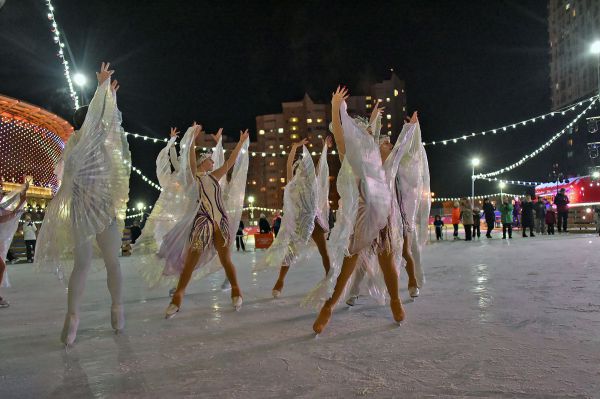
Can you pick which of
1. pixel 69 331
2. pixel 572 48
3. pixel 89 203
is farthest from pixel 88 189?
pixel 572 48

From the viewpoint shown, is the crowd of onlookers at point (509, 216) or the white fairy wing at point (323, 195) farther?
the crowd of onlookers at point (509, 216)

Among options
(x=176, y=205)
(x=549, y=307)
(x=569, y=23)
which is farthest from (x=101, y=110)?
(x=569, y=23)

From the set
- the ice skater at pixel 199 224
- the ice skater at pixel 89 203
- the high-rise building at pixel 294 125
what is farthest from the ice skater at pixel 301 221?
the high-rise building at pixel 294 125

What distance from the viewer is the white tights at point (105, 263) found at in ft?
11.9

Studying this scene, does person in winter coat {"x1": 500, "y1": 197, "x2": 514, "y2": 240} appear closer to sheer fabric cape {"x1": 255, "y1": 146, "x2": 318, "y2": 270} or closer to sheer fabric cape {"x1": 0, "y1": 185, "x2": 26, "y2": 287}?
sheer fabric cape {"x1": 255, "y1": 146, "x2": 318, "y2": 270}

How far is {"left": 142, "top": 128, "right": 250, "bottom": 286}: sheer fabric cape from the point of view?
15.8 ft

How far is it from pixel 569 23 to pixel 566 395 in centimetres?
8739

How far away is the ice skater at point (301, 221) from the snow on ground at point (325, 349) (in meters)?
0.52

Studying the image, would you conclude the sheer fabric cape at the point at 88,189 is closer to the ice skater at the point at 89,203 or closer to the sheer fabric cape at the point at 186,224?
the ice skater at the point at 89,203

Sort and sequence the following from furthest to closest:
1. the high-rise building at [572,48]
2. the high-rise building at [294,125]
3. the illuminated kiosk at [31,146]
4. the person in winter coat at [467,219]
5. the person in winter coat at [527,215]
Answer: the high-rise building at [294,125] → the high-rise building at [572,48] → the illuminated kiosk at [31,146] → the person in winter coat at [527,215] → the person in winter coat at [467,219]

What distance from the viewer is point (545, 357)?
2.65 metres

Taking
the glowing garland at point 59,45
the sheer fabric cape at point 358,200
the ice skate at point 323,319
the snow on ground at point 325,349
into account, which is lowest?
the snow on ground at point 325,349

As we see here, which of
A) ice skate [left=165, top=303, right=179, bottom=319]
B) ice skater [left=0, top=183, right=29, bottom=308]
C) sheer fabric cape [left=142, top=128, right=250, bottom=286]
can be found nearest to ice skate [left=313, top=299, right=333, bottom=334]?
ice skate [left=165, top=303, right=179, bottom=319]

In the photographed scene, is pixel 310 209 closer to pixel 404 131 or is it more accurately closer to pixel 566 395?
pixel 404 131
